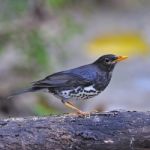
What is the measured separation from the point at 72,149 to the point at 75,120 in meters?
0.32

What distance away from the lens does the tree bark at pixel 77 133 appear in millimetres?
5949

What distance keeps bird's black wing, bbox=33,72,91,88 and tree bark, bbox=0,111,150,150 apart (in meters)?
0.76

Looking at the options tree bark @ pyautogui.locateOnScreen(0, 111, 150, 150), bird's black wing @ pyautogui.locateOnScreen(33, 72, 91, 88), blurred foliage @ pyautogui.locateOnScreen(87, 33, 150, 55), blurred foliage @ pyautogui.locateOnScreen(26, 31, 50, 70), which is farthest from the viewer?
blurred foliage @ pyautogui.locateOnScreen(87, 33, 150, 55)

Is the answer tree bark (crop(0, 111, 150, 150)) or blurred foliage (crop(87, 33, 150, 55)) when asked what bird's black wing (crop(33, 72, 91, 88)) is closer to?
tree bark (crop(0, 111, 150, 150))

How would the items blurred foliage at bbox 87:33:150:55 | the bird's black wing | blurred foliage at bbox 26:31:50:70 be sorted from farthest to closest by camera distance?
blurred foliage at bbox 87:33:150:55 < blurred foliage at bbox 26:31:50:70 < the bird's black wing

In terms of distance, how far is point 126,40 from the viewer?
12.5 meters

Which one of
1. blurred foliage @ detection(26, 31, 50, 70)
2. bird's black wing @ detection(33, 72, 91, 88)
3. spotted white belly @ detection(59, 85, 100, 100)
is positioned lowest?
spotted white belly @ detection(59, 85, 100, 100)

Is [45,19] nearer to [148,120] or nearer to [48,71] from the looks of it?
[48,71]

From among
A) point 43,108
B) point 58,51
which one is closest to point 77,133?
point 43,108

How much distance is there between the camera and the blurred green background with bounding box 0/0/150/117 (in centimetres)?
1013

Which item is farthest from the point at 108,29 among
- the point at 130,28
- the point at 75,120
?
the point at 75,120

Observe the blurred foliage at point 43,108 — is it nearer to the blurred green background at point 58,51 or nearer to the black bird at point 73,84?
the blurred green background at point 58,51

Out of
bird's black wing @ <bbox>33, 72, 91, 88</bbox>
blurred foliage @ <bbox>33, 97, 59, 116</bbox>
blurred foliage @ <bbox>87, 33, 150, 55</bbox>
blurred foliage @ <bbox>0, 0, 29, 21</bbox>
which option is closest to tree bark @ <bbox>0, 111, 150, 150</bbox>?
bird's black wing @ <bbox>33, 72, 91, 88</bbox>

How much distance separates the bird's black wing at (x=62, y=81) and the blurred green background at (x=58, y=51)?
71.1 inches
